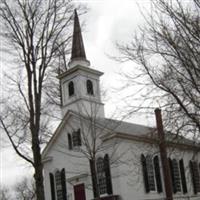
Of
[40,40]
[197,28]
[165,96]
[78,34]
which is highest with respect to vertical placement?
[78,34]

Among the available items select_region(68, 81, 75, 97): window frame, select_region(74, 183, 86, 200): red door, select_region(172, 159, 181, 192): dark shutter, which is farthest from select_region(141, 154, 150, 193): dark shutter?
select_region(68, 81, 75, 97): window frame

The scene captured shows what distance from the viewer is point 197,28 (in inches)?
547

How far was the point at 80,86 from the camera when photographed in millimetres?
38062

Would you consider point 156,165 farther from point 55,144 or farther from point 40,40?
point 40,40

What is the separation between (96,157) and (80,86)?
254 inches

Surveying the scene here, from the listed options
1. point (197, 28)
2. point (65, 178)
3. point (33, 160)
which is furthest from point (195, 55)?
point (65, 178)

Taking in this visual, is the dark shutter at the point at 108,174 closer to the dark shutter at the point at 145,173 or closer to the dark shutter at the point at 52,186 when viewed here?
the dark shutter at the point at 145,173

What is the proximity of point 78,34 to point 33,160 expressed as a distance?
58.4 feet

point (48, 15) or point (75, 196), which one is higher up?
point (48, 15)

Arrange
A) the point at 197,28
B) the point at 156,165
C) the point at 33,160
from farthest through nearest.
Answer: the point at 156,165
the point at 33,160
the point at 197,28

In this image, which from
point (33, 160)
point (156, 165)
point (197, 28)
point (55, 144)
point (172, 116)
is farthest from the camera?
point (55, 144)

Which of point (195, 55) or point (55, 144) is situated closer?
point (195, 55)

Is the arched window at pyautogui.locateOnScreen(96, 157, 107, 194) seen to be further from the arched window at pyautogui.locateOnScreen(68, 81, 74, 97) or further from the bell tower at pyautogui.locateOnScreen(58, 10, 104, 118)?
the arched window at pyautogui.locateOnScreen(68, 81, 74, 97)

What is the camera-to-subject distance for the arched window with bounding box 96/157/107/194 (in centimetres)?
3350
